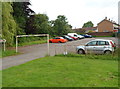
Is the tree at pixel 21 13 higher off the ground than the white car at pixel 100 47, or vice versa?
the tree at pixel 21 13

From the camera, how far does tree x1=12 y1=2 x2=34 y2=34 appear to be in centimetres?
2707

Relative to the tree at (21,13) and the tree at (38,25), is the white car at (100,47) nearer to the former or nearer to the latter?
the tree at (21,13)

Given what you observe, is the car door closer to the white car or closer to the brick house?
the white car

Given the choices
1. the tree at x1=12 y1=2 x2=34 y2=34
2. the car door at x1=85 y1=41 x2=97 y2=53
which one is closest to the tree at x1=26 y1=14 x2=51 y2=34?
the tree at x1=12 y1=2 x2=34 y2=34

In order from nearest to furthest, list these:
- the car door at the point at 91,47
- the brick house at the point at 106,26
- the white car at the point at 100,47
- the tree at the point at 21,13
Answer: the white car at the point at 100,47, the car door at the point at 91,47, the tree at the point at 21,13, the brick house at the point at 106,26

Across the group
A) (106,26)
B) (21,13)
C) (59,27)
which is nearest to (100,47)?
(21,13)

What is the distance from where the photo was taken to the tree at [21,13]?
27.1 metres

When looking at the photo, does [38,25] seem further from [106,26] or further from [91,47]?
[106,26]

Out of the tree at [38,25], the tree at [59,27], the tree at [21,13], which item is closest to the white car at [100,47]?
the tree at [21,13]

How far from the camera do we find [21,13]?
92.0 ft

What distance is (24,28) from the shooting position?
29.2 meters

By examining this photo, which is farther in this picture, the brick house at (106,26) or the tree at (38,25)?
the brick house at (106,26)

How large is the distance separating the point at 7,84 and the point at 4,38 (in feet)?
39.9

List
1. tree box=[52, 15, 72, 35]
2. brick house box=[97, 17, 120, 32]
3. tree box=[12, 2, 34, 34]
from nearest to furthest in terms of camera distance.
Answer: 1. tree box=[12, 2, 34, 34]
2. tree box=[52, 15, 72, 35]
3. brick house box=[97, 17, 120, 32]
